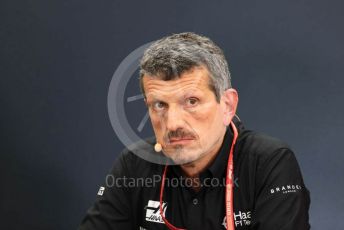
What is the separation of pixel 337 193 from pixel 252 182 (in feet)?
2.95

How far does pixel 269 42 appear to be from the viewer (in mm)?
2299

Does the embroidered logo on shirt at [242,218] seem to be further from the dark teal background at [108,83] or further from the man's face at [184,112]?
the dark teal background at [108,83]

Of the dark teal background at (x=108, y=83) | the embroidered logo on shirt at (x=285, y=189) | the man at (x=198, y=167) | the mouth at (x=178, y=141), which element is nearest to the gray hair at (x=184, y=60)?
the man at (x=198, y=167)

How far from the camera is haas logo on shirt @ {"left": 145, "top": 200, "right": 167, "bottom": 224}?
1666 millimetres

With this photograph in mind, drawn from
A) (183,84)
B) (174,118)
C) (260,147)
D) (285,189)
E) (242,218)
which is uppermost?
(183,84)

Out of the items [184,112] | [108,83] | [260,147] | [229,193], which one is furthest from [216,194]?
[108,83]

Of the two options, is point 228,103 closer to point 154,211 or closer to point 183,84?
point 183,84

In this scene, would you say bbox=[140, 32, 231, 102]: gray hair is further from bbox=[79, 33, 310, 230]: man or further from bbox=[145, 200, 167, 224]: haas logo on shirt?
bbox=[145, 200, 167, 224]: haas logo on shirt

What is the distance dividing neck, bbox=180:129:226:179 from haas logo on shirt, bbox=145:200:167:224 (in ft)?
0.47

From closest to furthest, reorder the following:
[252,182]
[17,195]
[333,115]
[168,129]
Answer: [168,129] < [252,182] < [333,115] < [17,195]

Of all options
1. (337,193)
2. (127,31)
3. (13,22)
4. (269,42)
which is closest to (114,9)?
(127,31)

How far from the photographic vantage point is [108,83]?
8.33ft

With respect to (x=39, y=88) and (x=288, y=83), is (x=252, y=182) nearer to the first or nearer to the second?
(x=288, y=83)

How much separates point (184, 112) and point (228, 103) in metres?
0.21
